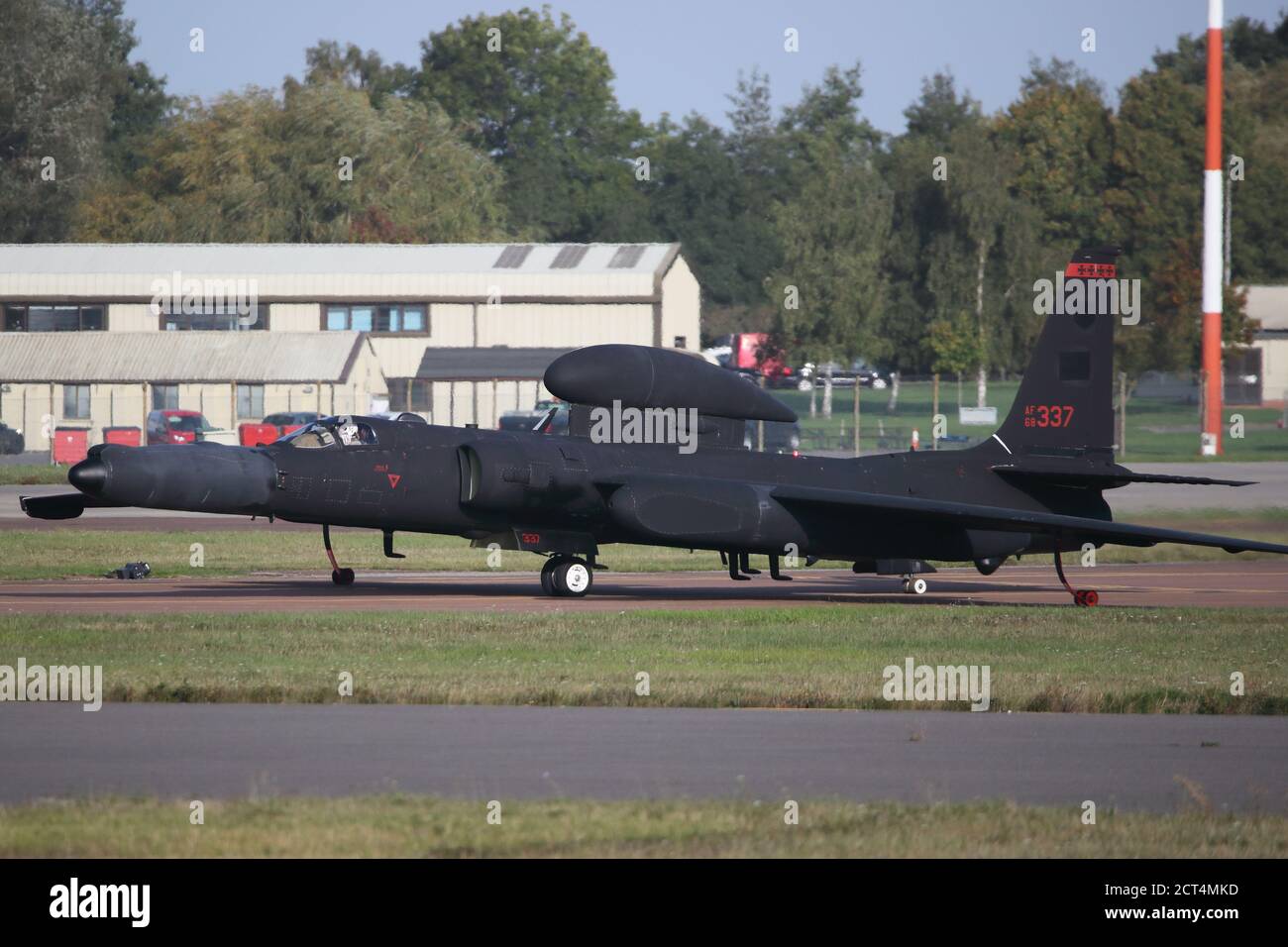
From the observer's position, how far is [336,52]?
144m

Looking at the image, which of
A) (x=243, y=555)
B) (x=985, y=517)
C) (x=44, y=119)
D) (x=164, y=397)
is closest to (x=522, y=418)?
(x=164, y=397)

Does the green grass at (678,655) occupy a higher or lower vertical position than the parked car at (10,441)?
lower

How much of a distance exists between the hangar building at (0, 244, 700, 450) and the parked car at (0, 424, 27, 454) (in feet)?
3.61

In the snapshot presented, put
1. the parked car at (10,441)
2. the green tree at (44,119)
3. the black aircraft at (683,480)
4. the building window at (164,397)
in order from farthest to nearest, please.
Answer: the green tree at (44,119) < the building window at (164,397) < the parked car at (10,441) < the black aircraft at (683,480)

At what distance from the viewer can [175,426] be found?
195ft

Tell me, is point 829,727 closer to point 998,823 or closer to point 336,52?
point 998,823

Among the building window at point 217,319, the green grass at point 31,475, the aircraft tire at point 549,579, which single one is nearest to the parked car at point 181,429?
the green grass at point 31,475

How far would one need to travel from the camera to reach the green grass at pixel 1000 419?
58.8 m

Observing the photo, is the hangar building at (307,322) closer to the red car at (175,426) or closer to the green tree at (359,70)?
the red car at (175,426)

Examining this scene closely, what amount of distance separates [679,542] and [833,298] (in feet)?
184

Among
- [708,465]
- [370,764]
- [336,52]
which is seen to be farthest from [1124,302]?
[336,52]

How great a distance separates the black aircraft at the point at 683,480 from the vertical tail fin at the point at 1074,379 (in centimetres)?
3

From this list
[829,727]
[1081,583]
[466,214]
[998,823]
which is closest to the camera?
[998,823]

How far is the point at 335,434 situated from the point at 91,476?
353cm
